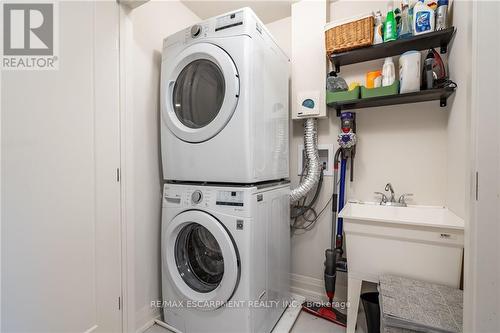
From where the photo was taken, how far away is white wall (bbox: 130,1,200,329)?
1.47 m

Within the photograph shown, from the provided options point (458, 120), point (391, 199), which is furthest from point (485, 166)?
point (391, 199)

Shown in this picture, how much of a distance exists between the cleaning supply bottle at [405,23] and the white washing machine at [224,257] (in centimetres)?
124

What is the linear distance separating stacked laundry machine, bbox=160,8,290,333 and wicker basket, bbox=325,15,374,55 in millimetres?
377

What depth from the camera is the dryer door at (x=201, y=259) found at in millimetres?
1222

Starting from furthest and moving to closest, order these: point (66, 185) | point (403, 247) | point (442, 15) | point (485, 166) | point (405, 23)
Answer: point (405, 23) < point (442, 15) < point (403, 247) < point (66, 185) < point (485, 166)

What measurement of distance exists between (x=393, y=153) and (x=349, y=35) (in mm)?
882

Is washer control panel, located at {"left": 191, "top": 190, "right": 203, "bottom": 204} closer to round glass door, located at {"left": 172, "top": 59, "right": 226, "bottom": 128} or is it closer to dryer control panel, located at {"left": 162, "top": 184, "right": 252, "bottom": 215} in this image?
dryer control panel, located at {"left": 162, "top": 184, "right": 252, "bottom": 215}

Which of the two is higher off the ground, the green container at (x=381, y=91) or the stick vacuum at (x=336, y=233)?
the green container at (x=381, y=91)

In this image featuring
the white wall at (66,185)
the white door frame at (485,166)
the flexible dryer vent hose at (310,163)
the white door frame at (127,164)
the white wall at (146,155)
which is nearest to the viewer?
the white door frame at (485,166)

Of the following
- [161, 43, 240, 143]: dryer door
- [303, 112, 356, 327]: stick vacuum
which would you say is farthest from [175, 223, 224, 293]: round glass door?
[303, 112, 356, 327]: stick vacuum

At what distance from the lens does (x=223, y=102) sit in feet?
4.17

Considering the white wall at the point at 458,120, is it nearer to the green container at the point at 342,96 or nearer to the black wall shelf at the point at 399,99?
the black wall shelf at the point at 399,99

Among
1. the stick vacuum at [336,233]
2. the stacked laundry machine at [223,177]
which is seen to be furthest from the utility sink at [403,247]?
the stacked laundry machine at [223,177]

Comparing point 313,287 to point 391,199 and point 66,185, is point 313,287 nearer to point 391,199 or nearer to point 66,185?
point 391,199
